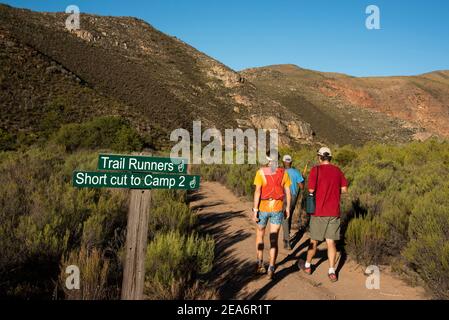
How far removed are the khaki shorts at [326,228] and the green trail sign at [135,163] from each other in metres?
2.93

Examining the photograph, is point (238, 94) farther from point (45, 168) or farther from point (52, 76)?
point (45, 168)

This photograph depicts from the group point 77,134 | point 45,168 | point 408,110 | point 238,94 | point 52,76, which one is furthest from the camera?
point 408,110

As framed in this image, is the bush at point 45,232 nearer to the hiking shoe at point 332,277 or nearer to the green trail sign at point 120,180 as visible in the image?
the green trail sign at point 120,180

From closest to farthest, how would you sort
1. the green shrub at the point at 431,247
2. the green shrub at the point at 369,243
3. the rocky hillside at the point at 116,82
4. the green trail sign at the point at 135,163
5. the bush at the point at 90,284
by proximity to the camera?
1. the green trail sign at the point at 135,163
2. the bush at the point at 90,284
3. the green shrub at the point at 431,247
4. the green shrub at the point at 369,243
5. the rocky hillside at the point at 116,82

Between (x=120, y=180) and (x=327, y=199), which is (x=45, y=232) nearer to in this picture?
(x=120, y=180)

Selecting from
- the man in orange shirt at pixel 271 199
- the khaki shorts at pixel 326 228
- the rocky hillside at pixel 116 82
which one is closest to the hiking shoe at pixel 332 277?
the khaki shorts at pixel 326 228

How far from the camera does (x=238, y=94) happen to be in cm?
6162

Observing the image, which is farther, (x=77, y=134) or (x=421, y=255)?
(x=77, y=134)

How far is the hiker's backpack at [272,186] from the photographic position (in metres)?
5.48

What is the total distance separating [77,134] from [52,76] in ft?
51.7

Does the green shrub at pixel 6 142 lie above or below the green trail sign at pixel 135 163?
above

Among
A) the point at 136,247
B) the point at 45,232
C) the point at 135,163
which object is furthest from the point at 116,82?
the point at 136,247
